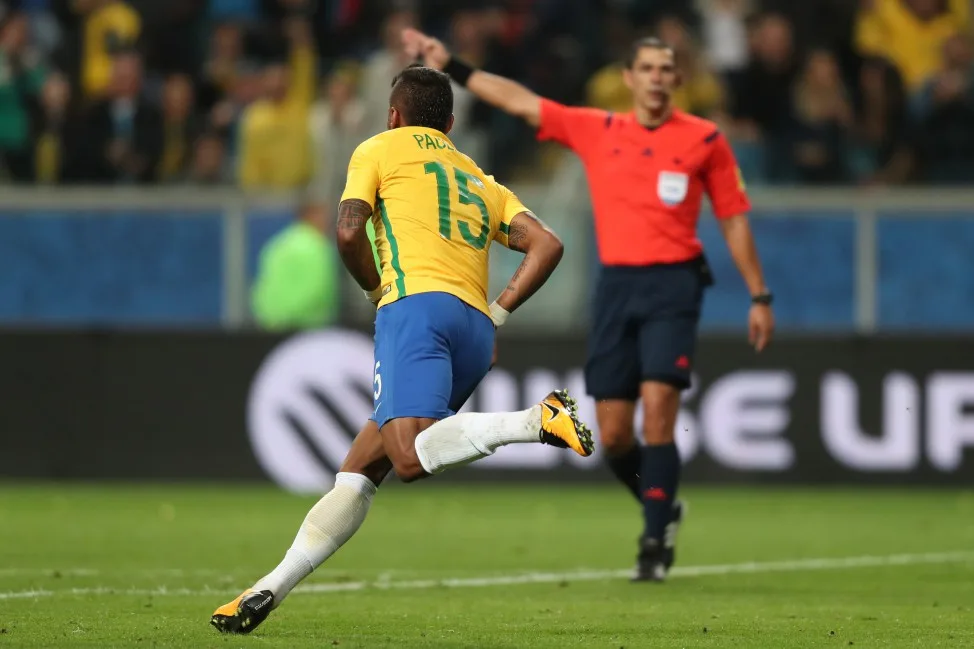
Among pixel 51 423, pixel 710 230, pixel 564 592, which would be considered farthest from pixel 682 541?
pixel 51 423

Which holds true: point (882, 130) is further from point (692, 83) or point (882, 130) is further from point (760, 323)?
point (760, 323)

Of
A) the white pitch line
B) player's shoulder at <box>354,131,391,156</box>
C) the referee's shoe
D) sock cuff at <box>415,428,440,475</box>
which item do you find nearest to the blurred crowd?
the white pitch line

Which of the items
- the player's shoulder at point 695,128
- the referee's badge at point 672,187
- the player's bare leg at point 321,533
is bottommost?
the player's bare leg at point 321,533

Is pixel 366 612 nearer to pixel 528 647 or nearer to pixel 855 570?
pixel 528 647

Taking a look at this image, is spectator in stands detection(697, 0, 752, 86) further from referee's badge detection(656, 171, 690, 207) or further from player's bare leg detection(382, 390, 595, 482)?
player's bare leg detection(382, 390, 595, 482)

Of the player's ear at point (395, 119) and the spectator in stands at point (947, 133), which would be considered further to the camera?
the spectator in stands at point (947, 133)

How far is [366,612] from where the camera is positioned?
293 inches

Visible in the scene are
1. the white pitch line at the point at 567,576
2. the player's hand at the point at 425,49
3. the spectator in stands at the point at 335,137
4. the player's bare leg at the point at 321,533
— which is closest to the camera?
the player's bare leg at the point at 321,533

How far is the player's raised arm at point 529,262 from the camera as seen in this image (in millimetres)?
6918

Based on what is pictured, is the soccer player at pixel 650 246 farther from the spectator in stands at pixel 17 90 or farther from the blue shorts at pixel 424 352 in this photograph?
the spectator in stands at pixel 17 90

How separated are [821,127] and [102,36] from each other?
23.0 ft

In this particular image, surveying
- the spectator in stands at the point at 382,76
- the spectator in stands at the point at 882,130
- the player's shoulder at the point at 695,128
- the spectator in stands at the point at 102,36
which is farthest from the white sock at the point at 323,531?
the spectator in stands at the point at 102,36

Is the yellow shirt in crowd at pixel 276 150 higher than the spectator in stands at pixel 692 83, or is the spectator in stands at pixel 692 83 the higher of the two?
the spectator in stands at pixel 692 83

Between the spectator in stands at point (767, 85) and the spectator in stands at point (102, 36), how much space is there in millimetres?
5748
